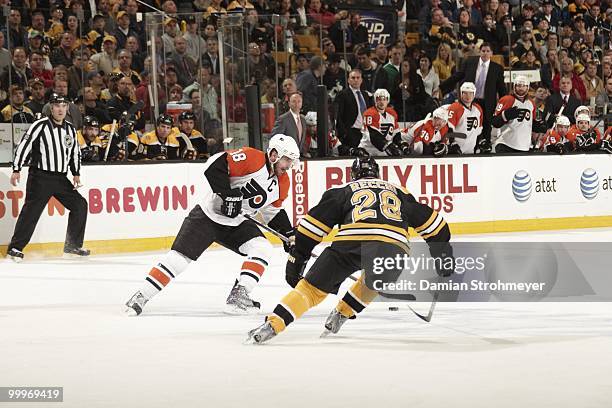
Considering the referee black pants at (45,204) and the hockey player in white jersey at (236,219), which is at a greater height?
the hockey player in white jersey at (236,219)

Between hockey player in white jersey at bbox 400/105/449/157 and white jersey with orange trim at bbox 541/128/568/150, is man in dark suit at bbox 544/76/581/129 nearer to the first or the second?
white jersey with orange trim at bbox 541/128/568/150

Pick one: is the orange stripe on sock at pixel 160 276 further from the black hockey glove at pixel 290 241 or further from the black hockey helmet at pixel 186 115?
the black hockey helmet at pixel 186 115

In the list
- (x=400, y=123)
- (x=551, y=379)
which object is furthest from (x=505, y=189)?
(x=551, y=379)

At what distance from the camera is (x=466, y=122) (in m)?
13.8

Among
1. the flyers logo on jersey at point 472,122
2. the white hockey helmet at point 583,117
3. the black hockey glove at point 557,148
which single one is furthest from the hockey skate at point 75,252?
the white hockey helmet at point 583,117

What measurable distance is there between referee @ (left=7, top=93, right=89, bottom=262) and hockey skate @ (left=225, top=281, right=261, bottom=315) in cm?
400

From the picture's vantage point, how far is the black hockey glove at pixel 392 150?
13458 mm

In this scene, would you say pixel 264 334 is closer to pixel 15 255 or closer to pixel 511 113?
pixel 15 255

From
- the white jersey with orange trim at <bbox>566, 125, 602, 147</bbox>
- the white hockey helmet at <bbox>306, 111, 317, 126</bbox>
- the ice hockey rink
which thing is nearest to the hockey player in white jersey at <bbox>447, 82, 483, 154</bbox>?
the white jersey with orange trim at <bbox>566, 125, 602, 147</bbox>

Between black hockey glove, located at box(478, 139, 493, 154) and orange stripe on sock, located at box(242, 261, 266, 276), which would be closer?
orange stripe on sock, located at box(242, 261, 266, 276)

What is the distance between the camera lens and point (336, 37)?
13.4 meters

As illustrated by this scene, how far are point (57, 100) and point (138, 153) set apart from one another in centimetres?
123

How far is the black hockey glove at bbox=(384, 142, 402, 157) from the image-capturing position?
44.2 ft

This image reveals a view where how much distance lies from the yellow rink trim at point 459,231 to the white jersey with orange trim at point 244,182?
13.9 feet
